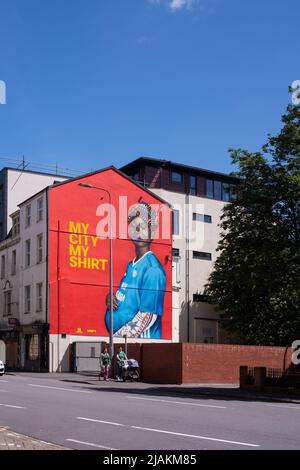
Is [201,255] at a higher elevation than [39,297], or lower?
higher

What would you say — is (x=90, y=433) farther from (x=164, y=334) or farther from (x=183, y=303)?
(x=183, y=303)

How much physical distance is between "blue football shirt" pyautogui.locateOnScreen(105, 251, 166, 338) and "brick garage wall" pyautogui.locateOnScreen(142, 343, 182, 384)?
36.5 ft

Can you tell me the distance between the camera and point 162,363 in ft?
110

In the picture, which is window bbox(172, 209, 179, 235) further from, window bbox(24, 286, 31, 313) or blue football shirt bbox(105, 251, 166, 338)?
window bbox(24, 286, 31, 313)

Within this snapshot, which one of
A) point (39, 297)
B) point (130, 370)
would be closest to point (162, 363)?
point (130, 370)

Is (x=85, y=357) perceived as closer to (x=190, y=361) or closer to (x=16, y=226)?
(x=190, y=361)

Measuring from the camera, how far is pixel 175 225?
5759cm

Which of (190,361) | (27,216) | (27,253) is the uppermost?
(27,216)

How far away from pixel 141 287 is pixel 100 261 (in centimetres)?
389

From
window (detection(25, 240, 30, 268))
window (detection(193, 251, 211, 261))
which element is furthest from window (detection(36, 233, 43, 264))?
window (detection(193, 251, 211, 261))

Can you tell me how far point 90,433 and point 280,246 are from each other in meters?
16.8

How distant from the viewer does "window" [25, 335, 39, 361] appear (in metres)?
44.3
